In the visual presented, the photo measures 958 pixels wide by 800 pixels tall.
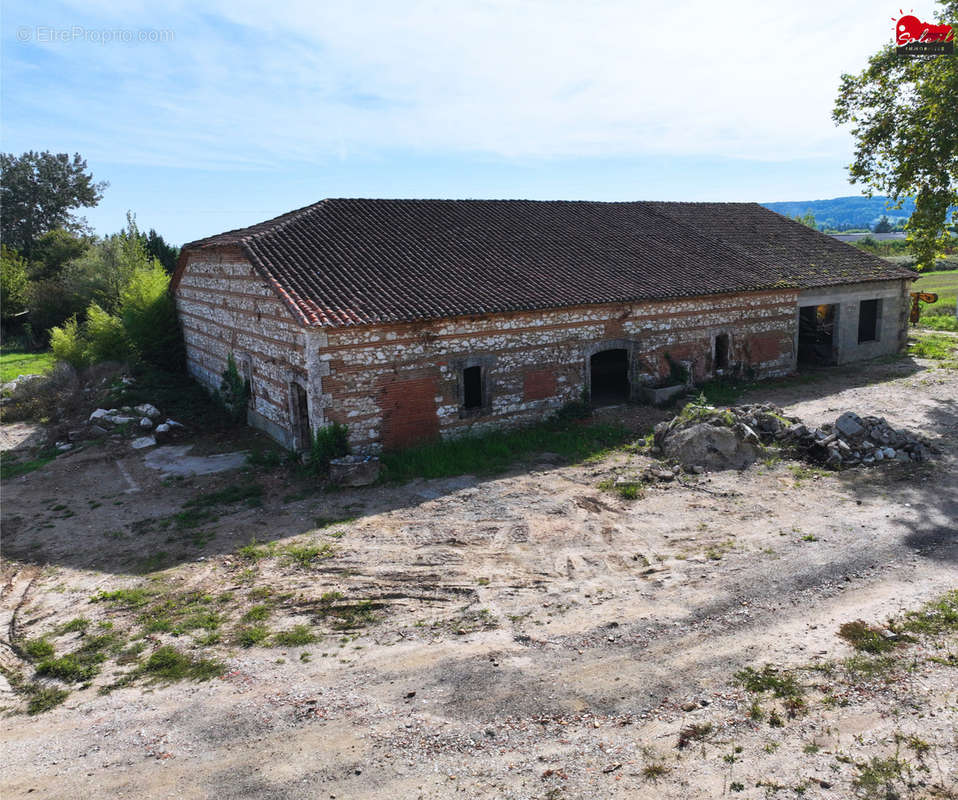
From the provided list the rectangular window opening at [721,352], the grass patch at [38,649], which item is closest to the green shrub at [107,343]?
the grass patch at [38,649]

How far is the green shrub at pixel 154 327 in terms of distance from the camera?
896 inches

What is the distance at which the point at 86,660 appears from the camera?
7996mm

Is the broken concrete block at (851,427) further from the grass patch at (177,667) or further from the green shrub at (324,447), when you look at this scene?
the grass patch at (177,667)

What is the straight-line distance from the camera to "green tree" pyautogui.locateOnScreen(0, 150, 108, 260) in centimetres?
5056

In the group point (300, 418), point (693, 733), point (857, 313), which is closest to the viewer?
point (693, 733)

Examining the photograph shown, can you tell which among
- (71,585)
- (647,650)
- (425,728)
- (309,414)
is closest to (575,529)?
(647,650)

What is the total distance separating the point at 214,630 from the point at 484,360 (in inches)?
346

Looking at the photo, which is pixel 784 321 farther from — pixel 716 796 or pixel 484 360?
pixel 716 796

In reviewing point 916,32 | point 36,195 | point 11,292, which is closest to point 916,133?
point 916,32

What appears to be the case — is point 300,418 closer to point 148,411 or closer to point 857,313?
point 148,411

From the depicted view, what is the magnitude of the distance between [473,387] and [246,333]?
19.8 feet

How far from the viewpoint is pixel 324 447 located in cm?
1372

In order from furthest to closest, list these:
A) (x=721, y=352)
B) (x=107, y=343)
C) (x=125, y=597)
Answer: (x=107, y=343), (x=721, y=352), (x=125, y=597)

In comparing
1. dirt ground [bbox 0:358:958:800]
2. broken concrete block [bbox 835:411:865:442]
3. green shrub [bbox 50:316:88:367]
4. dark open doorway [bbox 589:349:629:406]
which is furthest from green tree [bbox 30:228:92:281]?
broken concrete block [bbox 835:411:865:442]
